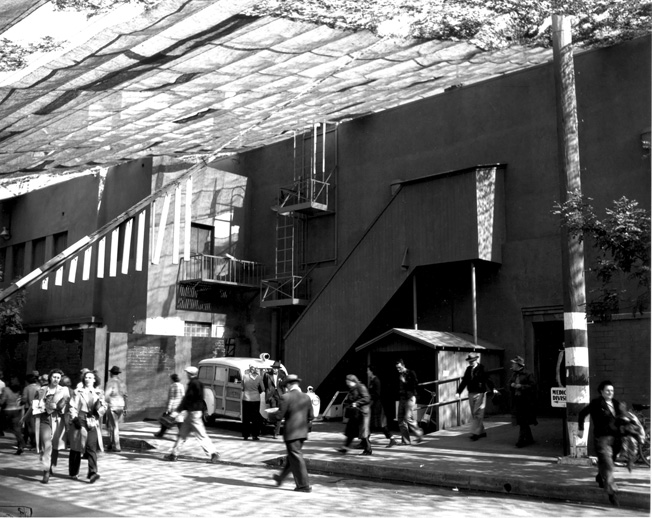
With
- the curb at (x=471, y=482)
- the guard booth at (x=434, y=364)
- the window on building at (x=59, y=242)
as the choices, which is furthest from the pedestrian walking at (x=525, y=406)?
the window on building at (x=59, y=242)

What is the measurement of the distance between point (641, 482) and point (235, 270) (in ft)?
60.0

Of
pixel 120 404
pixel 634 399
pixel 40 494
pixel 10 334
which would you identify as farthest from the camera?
pixel 10 334

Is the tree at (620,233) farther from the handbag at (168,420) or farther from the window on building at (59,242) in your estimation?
the window on building at (59,242)

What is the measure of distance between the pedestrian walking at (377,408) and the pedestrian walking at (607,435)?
5.61 m

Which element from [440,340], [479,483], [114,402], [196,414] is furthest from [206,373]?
[479,483]

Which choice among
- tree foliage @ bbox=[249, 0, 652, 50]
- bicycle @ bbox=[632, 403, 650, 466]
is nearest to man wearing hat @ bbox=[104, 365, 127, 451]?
tree foliage @ bbox=[249, 0, 652, 50]

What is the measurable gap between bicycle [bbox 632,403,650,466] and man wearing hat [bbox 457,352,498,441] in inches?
128

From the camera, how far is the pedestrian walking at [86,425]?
1159cm

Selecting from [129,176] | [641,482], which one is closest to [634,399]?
[641,482]

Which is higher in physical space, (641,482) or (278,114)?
(278,114)

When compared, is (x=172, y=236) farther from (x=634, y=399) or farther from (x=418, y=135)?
(x=634, y=399)

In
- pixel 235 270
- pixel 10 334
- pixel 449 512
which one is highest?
pixel 235 270

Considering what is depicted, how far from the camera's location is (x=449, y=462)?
13203mm

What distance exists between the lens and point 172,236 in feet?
84.8
